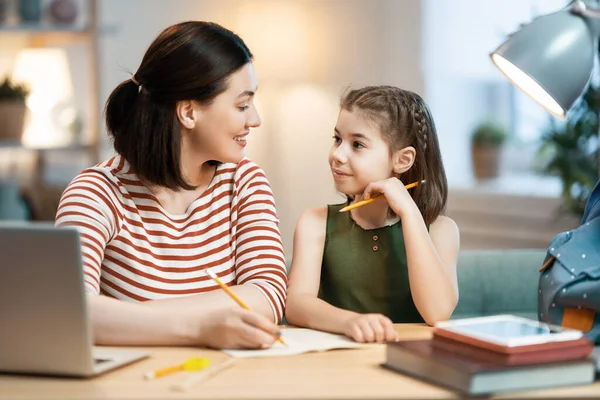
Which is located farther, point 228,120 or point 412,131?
point 412,131

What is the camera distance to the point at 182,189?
1913 mm

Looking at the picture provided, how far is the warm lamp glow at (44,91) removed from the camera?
4.41 m

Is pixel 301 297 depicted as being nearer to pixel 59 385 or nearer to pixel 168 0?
pixel 59 385

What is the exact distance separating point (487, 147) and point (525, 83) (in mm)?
2774

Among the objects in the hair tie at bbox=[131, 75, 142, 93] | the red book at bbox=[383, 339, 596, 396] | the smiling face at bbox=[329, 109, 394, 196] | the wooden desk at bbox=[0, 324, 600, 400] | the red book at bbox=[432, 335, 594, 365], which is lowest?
the wooden desk at bbox=[0, 324, 600, 400]

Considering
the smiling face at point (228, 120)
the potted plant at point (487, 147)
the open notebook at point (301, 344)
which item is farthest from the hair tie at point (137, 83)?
the potted plant at point (487, 147)

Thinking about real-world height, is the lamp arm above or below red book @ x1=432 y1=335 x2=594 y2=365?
above

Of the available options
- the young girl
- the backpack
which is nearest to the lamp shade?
the backpack

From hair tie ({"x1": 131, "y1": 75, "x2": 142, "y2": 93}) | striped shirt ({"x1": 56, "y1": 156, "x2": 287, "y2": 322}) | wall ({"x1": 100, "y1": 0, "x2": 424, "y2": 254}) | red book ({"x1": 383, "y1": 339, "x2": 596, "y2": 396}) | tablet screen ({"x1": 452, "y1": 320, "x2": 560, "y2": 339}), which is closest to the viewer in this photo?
red book ({"x1": 383, "y1": 339, "x2": 596, "y2": 396})

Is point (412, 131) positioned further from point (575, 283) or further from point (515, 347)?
point (515, 347)

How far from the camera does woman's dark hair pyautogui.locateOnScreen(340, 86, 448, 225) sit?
6.58 ft

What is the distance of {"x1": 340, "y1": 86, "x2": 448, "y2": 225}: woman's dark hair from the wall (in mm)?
2650

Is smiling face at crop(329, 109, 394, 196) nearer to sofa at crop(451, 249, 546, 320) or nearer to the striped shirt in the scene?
the striped shirt

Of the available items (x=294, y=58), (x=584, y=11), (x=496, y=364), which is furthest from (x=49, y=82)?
(x=496, y=364)
